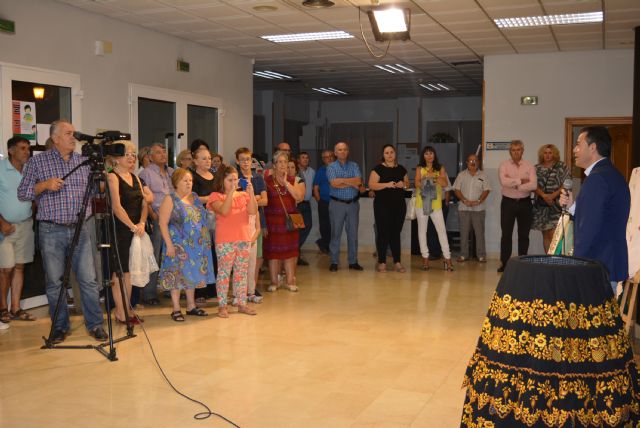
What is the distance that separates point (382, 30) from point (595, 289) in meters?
5.26

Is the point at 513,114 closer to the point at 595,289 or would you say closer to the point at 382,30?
the point at 382,30

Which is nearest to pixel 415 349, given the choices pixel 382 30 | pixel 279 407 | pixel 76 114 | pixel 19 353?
pixel 279 407

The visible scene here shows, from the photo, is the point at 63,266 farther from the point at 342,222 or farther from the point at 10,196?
the point at 342,222

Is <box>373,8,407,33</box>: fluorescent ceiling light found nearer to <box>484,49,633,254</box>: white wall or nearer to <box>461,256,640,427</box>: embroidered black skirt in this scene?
<box>484,49,633,254</box>: white wall

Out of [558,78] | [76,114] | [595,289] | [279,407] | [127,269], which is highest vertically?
[558,78]

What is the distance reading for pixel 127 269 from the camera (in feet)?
18.4

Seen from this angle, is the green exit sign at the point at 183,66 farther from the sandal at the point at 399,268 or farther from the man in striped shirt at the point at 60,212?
the man in striped shirt at the point at 60,212

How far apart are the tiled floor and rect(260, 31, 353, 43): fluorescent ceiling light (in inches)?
135

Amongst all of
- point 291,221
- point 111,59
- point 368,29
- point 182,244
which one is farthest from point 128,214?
point 368,29

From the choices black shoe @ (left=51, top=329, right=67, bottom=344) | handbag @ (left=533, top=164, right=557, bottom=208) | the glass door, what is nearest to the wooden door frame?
handbag @ (left=533, top=164, right=557, bottom=208)

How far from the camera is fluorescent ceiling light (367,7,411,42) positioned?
6625mm

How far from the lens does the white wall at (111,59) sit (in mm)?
6453

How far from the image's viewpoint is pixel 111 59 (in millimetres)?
7516

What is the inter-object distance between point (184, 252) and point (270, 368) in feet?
5.46
